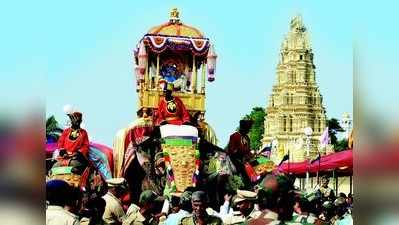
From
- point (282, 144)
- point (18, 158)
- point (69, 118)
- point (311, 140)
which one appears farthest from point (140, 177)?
point (18, 158)

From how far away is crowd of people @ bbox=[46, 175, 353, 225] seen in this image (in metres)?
3.79

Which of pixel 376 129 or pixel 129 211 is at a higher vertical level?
pixel 376 129

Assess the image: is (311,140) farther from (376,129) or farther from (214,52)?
(376,129)

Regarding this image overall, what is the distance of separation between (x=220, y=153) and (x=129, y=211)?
1.66 meters

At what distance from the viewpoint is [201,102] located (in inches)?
311

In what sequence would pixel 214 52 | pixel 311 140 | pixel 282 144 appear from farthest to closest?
1. pixel 282 144
2. pixel 311 140
3. pixel 214 52

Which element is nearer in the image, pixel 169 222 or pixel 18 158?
pixel 18 158

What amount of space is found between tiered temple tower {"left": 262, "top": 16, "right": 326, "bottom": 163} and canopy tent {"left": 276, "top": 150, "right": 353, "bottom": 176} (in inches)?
7.2

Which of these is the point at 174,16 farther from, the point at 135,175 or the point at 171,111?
the point at 135,175

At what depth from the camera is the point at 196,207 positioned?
503cm

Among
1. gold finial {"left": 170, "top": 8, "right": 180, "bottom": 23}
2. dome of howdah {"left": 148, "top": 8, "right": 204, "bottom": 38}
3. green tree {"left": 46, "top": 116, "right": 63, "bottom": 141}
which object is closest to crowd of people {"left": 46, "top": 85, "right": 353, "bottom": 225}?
green tree {"left": 46, "top": 116, "right": 63, "bottom": 141}

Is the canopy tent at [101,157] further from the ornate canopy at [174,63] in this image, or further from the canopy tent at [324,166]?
the canopy tent at [324,166]

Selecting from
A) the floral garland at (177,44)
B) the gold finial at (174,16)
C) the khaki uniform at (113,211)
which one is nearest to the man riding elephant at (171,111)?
the floral garland at (177,44)

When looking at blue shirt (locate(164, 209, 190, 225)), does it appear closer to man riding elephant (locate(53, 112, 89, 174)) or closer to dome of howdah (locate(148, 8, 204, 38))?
man riding elephant (locate(53, 112, 89, 174))
